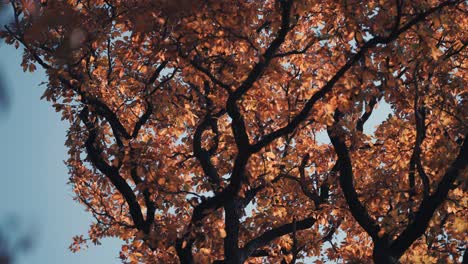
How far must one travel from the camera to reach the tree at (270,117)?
10930mm

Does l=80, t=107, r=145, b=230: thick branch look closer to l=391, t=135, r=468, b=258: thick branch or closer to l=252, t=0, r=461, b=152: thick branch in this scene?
l=252, t=0, r=461, b=152: thick branch

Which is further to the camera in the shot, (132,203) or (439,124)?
(132,203)

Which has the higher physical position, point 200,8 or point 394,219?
point 200,8

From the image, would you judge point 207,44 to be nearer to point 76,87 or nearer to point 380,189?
point 76,87

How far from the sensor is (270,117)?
45.6 ft

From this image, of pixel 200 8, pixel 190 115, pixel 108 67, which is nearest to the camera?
pixel 200 8

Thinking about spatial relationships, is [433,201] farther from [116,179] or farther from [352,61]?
[116,179]

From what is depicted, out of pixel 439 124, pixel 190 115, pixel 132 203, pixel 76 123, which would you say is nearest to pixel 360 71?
pixel 439 124

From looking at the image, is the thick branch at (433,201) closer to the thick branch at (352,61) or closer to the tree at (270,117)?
the tree at (270,117)

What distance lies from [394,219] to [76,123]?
8367mm

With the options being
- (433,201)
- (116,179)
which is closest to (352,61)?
(433,201)

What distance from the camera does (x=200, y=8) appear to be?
10.5 meters

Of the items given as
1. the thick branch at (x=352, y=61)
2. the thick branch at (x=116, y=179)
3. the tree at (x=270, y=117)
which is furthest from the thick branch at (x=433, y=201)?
the thick branch at (x=116, y=179)

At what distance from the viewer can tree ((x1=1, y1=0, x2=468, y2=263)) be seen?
430 inches
